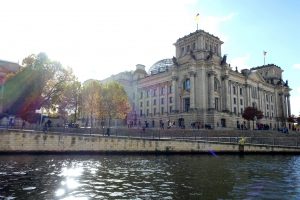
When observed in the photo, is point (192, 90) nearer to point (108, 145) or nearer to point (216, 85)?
point (216, 85)

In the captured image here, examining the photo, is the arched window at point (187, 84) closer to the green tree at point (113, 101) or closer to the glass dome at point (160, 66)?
the green tree at point (113, 101)

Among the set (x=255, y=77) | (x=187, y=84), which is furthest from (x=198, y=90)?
(x=255, y=77)

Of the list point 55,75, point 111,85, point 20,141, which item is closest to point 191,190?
point 20,141

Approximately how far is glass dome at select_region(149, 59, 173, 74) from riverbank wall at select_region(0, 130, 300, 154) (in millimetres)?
62680

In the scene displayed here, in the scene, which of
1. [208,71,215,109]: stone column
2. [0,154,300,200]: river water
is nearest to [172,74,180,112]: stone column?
[208,71,215,109]: stone column

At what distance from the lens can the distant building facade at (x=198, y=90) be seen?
75625mm

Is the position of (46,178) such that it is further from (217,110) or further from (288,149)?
(217,110)

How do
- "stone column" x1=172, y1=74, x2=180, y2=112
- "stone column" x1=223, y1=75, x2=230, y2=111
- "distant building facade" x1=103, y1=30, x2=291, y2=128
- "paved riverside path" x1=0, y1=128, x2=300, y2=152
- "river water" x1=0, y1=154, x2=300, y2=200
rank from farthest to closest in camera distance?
"stone column" x1=172, y1=74, x2=180, y2=112, "stone column" x1=223, y1=75, x2=230, y2=111, "distant building facade" x1=103, y1=30, x2=291, y2=128, "paved riverside path" x1=0, y1=128, x2=300, y2=152, "river water" x1=0, y1=154, x2=300, y2=200

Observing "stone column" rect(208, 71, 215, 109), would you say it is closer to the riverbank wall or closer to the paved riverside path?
the paved riverside path

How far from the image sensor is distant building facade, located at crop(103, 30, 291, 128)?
2977 inches

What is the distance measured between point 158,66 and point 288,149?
69990 millimetres

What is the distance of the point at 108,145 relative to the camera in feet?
123

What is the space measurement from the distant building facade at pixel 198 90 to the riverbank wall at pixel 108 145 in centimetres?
2320

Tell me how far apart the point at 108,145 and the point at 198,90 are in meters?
44.2
